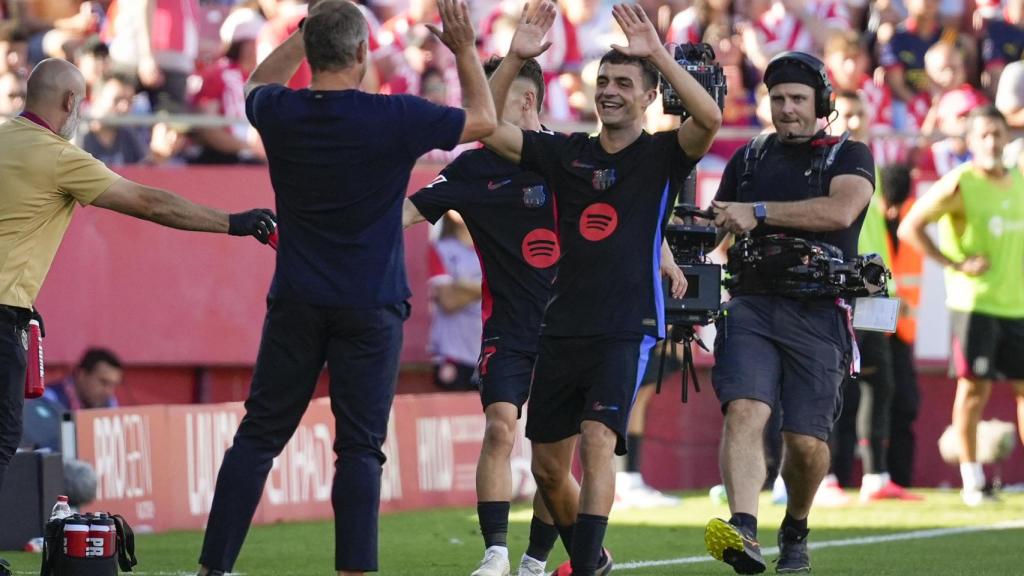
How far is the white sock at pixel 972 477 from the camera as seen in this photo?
13.9 metres

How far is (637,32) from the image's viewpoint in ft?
24.9

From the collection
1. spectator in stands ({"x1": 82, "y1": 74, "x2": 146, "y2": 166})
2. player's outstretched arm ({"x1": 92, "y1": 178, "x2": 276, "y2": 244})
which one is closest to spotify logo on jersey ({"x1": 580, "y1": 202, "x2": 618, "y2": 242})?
player's outstretched arm ({"x1": 92, "y1": 178, "x2": 276, "y2": 244})

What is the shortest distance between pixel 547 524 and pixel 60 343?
5911mm

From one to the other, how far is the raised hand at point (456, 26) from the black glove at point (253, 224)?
974 millimetres

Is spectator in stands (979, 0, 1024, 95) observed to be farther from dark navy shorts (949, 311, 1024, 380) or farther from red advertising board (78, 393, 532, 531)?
red advertising board (78, 393, 532, 531)

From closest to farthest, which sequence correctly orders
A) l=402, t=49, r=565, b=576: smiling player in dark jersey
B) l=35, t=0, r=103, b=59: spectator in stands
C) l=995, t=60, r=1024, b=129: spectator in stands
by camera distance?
l=402, t=49, r=565, b=576: smiling player in dark jersey, l=35, t=0, r=103, b=59: spectator in stands, l=995, t=60, r=1024, b=129: spectator in stands

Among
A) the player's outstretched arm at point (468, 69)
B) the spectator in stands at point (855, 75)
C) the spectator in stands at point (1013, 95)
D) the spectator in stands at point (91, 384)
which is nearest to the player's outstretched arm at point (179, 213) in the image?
the player's outstretched arm at point (468, 69)

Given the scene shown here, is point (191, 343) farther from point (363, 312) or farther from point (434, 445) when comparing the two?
point (363, 312)

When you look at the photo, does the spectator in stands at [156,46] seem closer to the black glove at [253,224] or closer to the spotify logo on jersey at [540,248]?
the spotify logo on jersey at [540,248]

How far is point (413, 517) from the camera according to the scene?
13125 mm

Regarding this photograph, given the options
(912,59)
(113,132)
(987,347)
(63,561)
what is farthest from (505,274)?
(912,59)

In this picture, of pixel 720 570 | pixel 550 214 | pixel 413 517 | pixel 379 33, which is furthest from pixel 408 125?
pixel 379 33

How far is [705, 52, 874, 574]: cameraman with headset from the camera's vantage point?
8.87 metres

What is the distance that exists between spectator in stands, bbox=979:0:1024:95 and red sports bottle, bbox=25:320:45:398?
12.9 m
